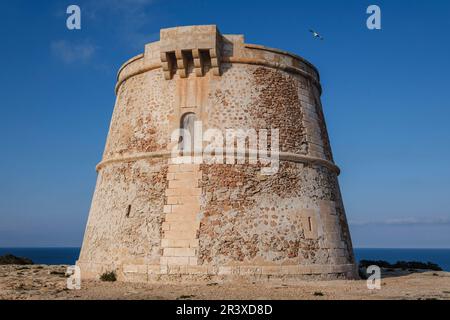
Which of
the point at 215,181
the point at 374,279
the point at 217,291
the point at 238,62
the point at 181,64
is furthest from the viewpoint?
the point at 374,279

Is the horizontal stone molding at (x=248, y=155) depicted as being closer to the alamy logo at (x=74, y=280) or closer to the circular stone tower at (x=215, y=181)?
the circular stone tower at (x=215, y=181)

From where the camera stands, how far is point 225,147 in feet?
40.0

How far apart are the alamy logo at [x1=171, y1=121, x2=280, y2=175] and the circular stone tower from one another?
9 centimetres

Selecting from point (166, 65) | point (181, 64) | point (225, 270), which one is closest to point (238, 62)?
point (181, 64)

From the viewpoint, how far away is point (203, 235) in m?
11.4

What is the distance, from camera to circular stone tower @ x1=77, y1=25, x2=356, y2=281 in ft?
37.5

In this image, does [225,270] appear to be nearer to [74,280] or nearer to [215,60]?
[74,280]

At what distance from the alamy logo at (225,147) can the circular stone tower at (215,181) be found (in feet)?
0.29

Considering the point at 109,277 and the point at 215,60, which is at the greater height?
the point at 215,60

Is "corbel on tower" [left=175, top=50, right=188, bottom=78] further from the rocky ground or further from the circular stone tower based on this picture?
the rocky ground

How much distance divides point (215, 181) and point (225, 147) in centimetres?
99

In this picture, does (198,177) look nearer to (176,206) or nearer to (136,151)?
(176,206)

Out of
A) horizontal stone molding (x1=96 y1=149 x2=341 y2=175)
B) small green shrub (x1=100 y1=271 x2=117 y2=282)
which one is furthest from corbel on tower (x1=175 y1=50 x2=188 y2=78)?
small green shrub (x1=100 y1=271 x2=117 y2=282)
